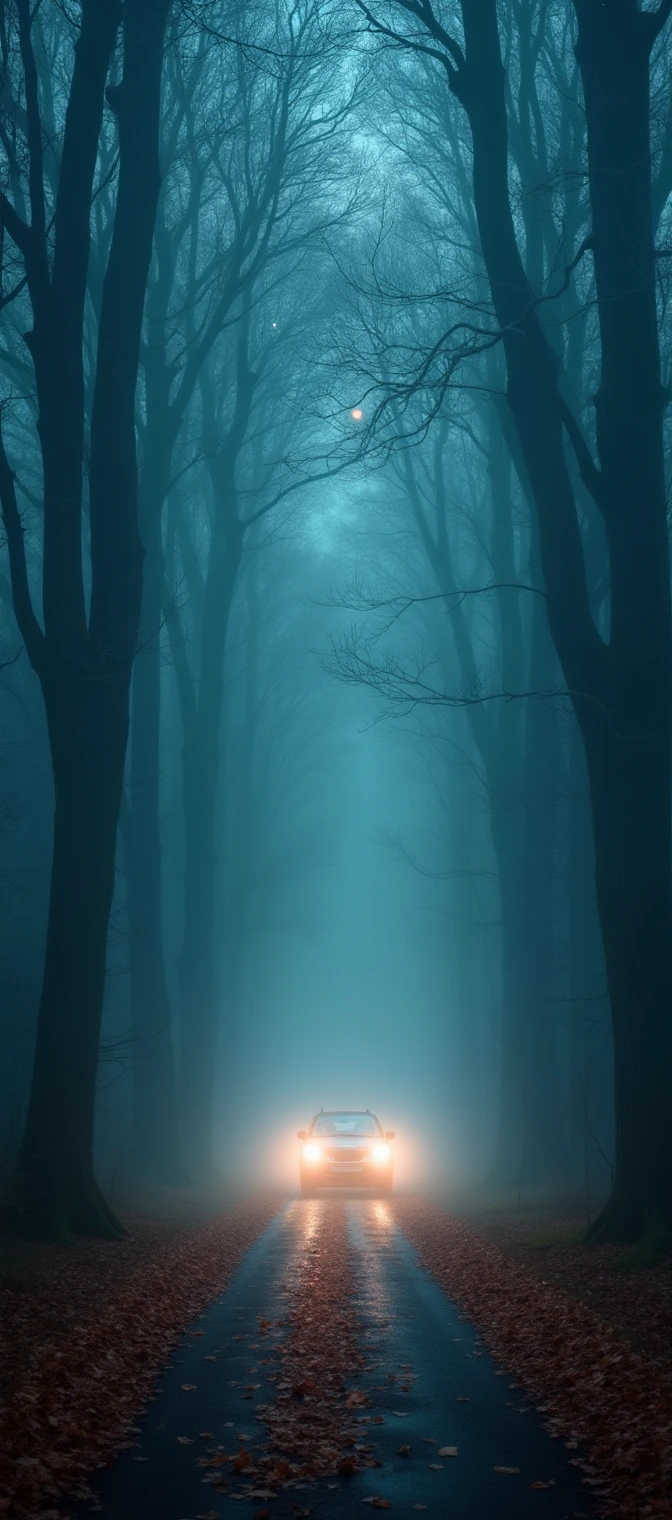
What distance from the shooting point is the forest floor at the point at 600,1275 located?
27.9 feet

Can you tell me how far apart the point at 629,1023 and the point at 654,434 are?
532cm

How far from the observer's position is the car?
82.0 ft

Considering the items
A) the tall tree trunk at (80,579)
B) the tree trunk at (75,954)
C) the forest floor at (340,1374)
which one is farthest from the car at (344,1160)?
the tall tree trunk at (80,579)

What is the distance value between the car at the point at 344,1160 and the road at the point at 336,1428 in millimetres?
14578

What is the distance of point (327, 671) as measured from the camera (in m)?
19.3

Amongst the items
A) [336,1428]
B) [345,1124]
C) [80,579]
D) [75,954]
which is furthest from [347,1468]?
[345,1124]

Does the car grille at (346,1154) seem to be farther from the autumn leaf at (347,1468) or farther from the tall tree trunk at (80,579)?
the autumn leaf at (347,1468)

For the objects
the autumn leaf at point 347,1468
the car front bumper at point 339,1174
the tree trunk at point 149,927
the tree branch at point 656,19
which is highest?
the tree branch at point 656,19

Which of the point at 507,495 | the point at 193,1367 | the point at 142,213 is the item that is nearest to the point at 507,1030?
the point at 507,495

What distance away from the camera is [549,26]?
2114 cm

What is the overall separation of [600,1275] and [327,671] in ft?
32.8

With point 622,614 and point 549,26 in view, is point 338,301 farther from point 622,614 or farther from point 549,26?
point 622,614

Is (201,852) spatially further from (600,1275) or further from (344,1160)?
(600,1275)

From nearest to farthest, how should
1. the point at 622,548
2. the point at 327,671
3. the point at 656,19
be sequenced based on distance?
the point at 622,548 → the point at 656,19 → the point at 327,671
